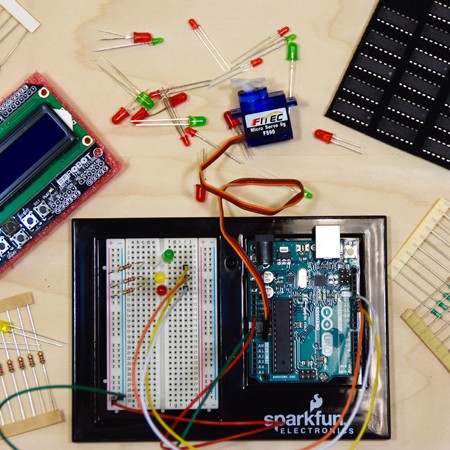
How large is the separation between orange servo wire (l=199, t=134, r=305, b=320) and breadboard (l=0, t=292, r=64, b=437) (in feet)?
2.67

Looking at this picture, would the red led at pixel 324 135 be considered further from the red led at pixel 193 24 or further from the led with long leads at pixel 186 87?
the red led at pixel 193 24

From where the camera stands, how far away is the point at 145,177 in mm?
2203

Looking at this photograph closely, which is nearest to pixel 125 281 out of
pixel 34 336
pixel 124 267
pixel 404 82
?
pixel 124 267

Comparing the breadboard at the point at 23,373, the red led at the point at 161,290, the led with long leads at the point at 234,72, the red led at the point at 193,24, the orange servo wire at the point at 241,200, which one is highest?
the red led at the point at 193,24

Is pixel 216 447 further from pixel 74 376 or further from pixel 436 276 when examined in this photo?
pixel 436 276

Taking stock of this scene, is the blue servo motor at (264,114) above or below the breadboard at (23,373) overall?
above

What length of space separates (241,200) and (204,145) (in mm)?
260

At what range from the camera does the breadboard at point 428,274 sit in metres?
2.18

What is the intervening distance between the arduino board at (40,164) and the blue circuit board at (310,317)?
2.35ft

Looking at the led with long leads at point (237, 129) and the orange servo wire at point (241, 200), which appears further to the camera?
the led with long leads at point (237, 129)

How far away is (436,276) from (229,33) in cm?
124

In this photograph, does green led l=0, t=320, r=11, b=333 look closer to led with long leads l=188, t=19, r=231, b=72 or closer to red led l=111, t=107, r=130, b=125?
red led l=111, t=107, r=130, b=125

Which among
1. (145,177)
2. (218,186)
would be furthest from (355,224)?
(145,177)

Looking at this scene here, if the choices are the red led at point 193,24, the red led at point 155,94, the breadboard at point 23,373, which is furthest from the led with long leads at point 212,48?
the breadboard at point 23,373
